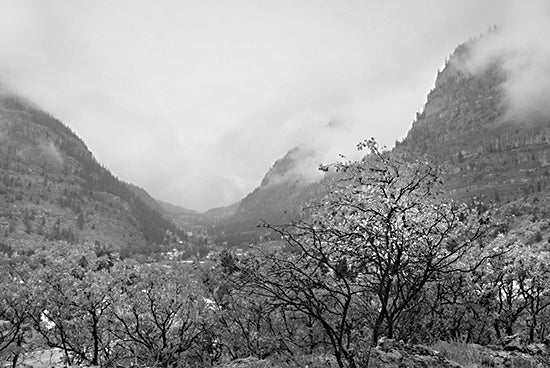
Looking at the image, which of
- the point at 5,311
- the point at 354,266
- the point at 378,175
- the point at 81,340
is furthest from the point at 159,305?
the point at 378,175

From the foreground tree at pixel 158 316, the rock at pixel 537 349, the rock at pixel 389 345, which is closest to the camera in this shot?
the rock at pixel 389 345

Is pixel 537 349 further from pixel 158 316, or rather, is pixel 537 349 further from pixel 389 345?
pixel 158 316

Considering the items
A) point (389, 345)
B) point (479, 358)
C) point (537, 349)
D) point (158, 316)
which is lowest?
point (479, 358)

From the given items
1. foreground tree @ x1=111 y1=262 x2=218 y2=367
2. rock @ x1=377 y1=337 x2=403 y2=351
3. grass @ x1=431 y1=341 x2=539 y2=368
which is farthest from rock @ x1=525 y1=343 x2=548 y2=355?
foreground tree @ x1=111 y1=262 x2=218 y2=367

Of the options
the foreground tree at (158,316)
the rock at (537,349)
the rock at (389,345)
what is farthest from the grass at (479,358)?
the foreground tree at (158,316)

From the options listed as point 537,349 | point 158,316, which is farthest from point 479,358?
point 158,316

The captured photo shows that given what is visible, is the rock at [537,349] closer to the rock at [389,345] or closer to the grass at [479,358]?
the grass at [479,358]

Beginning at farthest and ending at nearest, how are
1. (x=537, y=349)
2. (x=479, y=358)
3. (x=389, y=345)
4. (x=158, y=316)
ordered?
1. (x=158, y=316)
2. (x=537, y=349)
3. (x=479, y=358)
4. (x=389, y=345)

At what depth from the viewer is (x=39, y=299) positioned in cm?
3089

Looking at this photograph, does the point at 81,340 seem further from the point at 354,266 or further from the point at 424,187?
the point at 424,187

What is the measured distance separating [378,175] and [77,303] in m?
26.3

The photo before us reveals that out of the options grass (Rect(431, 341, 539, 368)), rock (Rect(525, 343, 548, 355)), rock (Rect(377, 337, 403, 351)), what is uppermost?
rock (Rect(377, 337, 403, 351))

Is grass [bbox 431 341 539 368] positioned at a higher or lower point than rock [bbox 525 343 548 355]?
lower

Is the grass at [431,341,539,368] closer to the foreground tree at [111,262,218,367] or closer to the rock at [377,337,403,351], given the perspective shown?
the rock at [377,337,403,351]
